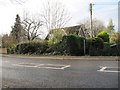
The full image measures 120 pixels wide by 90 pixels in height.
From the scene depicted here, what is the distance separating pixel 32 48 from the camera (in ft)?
114

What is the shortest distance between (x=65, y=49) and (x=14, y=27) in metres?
41.0

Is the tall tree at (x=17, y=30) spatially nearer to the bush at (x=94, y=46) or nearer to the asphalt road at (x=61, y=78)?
the bush at (x=94, y=46)

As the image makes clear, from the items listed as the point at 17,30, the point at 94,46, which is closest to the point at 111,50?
the point at 94,46

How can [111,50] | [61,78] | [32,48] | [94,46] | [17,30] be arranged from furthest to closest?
[17,30] < [32,48] < [94,46] < [111,50] < [61,78]

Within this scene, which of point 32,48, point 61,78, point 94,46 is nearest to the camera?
point 61,78

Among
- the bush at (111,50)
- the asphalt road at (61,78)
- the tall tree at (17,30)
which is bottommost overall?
the asphalt road at (61,78)

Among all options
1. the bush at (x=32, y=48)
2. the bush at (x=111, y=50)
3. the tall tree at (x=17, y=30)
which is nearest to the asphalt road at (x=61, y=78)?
the bush at (x=111, y=50)

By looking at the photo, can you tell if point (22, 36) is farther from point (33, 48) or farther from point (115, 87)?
point (115, 87)

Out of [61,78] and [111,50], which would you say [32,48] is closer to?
[111,50]

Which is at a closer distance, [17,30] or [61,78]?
[61,78]

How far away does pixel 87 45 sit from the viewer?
2912cm

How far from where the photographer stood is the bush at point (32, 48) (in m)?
33.6

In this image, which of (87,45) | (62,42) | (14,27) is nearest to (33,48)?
(62,42)

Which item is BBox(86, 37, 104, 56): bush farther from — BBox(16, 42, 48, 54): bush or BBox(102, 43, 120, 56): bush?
BBox(16, 42, 48, 54): bush
